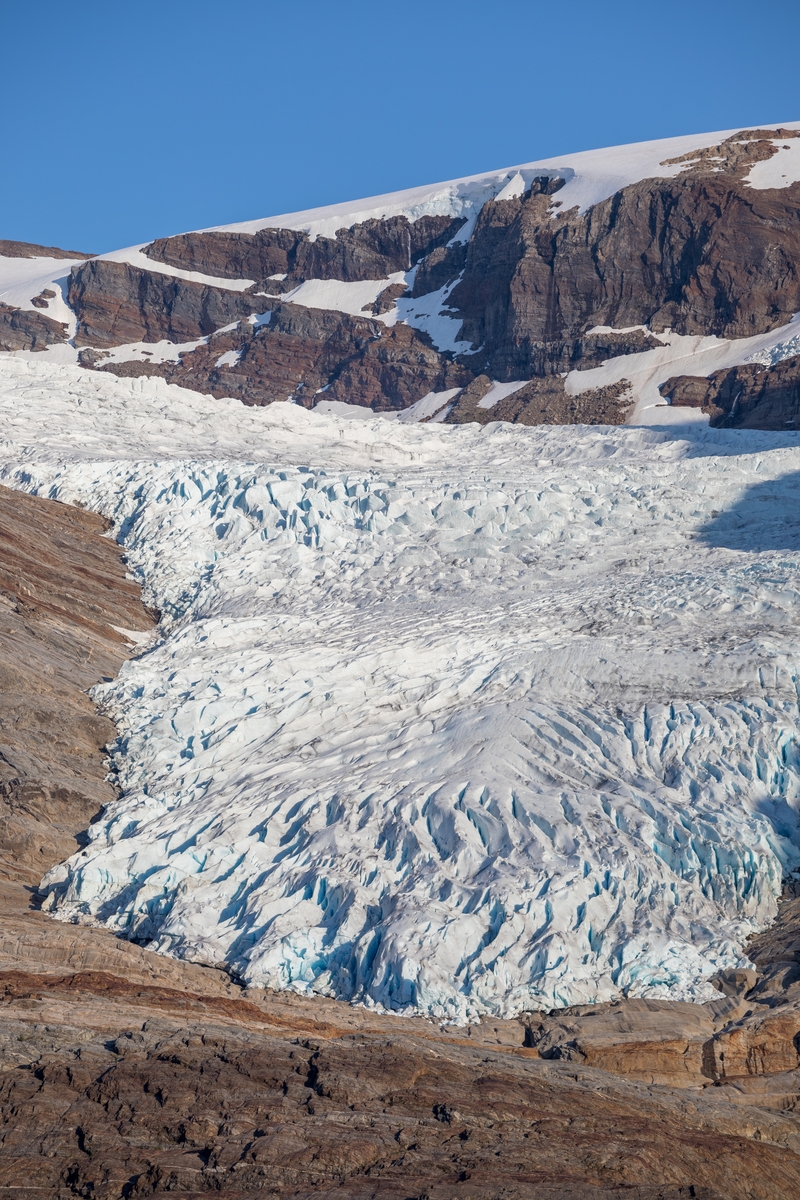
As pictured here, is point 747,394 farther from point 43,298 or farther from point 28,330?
point 43,298

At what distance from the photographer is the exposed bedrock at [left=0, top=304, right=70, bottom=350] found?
105m

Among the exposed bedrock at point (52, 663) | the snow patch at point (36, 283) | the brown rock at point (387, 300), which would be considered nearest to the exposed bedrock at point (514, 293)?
the brown rock at point (387, 300)

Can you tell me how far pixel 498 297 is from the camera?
9700cm

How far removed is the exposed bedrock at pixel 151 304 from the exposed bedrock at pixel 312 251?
13.2 feet

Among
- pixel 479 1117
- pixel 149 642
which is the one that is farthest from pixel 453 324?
pixel 479 1117

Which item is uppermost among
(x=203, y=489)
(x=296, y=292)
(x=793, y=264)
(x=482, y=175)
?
(x=482, y=175)

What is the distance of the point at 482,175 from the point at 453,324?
18.6 meters

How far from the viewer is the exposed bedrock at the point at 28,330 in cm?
10544

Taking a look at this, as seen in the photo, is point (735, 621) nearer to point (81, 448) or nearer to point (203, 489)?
point (203, 489)

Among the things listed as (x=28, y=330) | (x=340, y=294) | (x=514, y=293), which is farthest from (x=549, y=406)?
(x=28, y=330)

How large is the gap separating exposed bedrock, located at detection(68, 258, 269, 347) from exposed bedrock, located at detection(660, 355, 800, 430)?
154 ft

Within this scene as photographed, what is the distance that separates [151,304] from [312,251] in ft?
53.0

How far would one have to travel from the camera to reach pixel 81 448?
3909cm

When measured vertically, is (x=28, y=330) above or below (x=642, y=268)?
above
